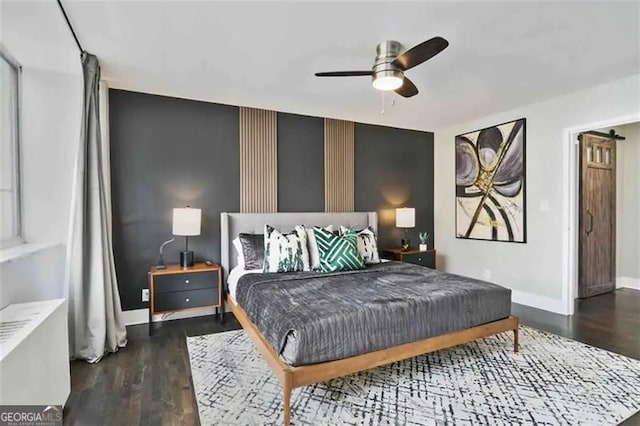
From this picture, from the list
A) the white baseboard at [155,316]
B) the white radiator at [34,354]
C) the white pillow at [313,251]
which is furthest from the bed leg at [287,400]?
the white baseboard at [155,316]

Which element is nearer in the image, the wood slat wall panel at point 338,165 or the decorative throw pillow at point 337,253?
the decorative throw pillow at point 337,253

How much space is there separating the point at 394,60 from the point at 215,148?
2550 millimetres

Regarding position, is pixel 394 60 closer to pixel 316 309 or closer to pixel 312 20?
pixel 312 20

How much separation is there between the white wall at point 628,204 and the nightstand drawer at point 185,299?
20.7ft

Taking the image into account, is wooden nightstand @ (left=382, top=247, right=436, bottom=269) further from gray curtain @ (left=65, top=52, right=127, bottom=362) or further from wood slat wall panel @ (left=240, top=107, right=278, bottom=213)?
gray curtain @ (left=65, top=52, right=127, bottom=362)

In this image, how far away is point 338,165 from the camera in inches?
196

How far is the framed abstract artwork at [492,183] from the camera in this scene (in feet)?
14.9

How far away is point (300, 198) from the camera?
4.73 meters

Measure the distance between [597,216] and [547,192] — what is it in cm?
157

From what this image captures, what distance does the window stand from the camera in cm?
253

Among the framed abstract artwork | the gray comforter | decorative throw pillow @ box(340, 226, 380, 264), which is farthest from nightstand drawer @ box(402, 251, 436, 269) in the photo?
the gray comforter

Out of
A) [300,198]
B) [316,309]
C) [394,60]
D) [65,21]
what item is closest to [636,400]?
[316,309]

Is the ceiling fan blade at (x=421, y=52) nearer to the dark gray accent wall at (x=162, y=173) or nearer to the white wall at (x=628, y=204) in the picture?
the dark gray accent wall at (x=162, y=173)

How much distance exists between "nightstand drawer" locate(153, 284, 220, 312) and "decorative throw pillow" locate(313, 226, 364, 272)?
1273 mm
